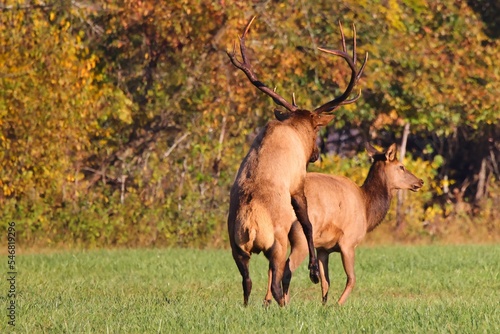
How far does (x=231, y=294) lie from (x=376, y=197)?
80.1 inches

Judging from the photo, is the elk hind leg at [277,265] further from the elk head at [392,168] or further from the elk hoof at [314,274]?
the elk head at [392,168]

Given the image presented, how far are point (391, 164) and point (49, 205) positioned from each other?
9.61 m

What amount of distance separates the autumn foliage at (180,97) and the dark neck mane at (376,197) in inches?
344

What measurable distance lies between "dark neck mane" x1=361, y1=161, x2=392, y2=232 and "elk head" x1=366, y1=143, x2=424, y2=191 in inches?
4.7

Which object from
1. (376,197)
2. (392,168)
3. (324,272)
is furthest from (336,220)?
(392,168)

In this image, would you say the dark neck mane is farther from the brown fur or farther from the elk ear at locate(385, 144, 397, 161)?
the brown fur

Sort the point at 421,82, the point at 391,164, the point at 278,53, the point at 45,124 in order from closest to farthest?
the point at 391,164, the point at 45,124, the point at 278,53, the point at 421,82

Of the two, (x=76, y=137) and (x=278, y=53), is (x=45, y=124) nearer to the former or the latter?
(x=76, y=137)

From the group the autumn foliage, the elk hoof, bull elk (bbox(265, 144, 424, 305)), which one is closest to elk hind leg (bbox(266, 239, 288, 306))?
the elk hoof

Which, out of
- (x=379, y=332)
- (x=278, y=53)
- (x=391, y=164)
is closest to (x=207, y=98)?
(x=278, y=53)

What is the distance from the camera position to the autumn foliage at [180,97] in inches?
868

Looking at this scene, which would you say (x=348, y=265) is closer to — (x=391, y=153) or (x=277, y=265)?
(x=391, y=153)

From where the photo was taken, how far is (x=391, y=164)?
14.9 metres

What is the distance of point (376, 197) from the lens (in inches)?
556
